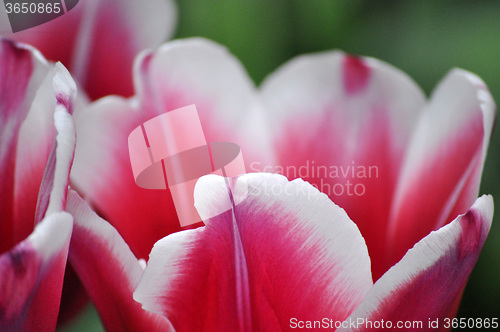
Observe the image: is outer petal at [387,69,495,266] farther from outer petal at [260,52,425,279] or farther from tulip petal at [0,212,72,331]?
tulip petal at [0,212,72,331]

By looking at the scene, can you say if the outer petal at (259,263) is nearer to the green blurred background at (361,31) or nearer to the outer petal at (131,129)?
the outer petal at (131,129)

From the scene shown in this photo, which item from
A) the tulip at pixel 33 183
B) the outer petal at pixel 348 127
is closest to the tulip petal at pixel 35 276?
the tulip at pixel 33 183

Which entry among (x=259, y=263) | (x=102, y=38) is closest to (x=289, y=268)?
(x=259, y=263)

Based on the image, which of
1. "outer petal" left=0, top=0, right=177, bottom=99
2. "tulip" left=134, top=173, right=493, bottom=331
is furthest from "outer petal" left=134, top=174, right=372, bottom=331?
"outer petal" left=0, top=0, right=177, bottom=99

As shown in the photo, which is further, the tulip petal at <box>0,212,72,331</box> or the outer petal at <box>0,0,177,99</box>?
the outer petal at <box>0,0,177,99</box>

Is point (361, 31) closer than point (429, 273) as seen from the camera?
No

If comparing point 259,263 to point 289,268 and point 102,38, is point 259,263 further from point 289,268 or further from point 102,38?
point 102,38
